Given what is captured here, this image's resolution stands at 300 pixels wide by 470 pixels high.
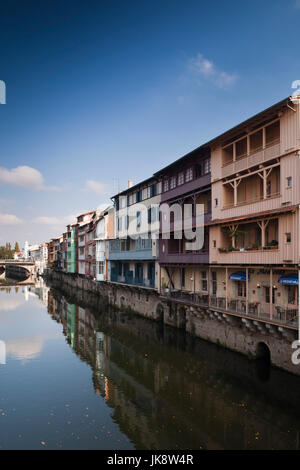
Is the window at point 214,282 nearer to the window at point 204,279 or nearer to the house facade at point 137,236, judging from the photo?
the window at point 204,279

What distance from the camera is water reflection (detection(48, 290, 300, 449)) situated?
1291cm

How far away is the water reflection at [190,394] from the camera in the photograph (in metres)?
12.9

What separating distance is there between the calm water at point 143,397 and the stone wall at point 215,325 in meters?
0.78

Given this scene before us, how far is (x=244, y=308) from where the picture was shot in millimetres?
20766

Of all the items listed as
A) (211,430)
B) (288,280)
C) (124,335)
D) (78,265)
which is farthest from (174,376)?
(78,265)

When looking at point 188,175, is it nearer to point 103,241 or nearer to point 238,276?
point 238,276

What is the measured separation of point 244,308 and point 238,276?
211 centimetres

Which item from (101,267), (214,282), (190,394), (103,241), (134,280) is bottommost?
(190,394)

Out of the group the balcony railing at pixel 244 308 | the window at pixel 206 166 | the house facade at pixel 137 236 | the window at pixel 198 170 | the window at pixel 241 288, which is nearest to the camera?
the balcony railing at pixel 244 308

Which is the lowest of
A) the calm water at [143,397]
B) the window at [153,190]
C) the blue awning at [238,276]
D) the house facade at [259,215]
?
the calm water at [143,397]

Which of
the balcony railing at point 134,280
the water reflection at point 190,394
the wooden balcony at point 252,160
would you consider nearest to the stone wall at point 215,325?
the balcony railing at point 134,280

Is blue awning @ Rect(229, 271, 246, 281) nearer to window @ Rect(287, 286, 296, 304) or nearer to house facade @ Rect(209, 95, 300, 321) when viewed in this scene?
house facade @ Rect(209, 95, 300, 321)

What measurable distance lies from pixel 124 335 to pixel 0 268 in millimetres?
97673

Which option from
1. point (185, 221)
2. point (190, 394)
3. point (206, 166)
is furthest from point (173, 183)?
point (190, 394)
